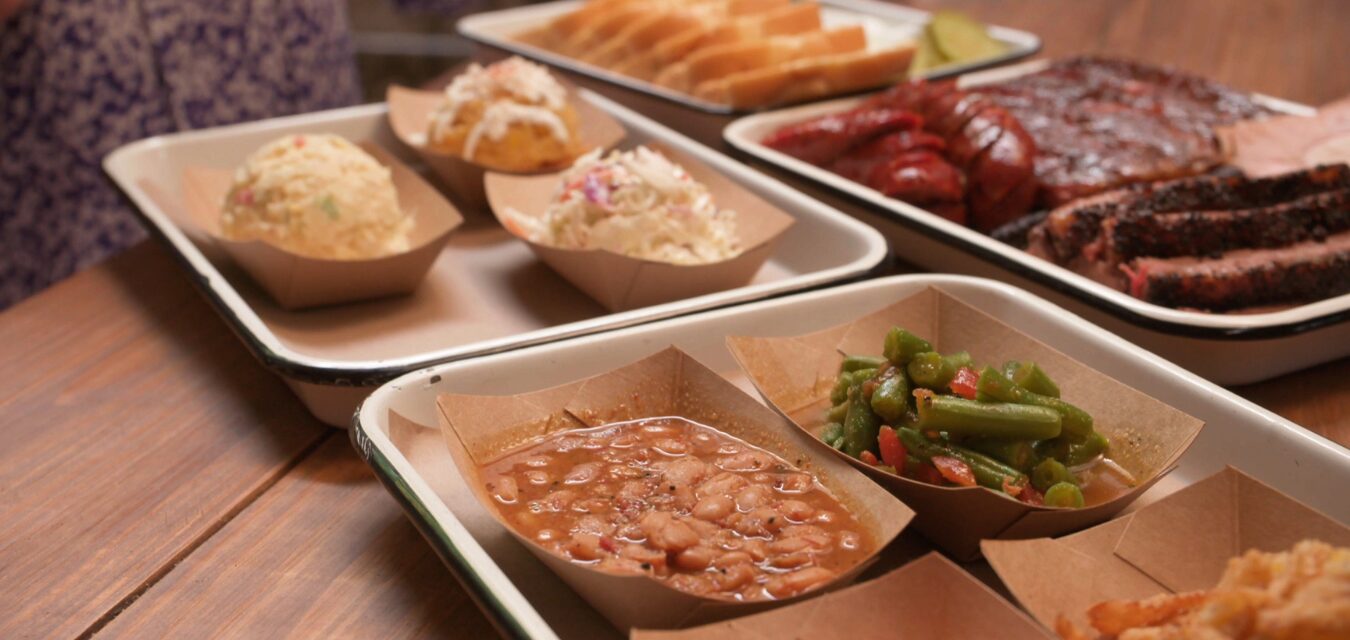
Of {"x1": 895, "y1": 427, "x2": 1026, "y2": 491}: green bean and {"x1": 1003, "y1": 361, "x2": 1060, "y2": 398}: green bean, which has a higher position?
{"x1": 1003, "y1": 361, "x2": 1060, "y2": 398}: green bean

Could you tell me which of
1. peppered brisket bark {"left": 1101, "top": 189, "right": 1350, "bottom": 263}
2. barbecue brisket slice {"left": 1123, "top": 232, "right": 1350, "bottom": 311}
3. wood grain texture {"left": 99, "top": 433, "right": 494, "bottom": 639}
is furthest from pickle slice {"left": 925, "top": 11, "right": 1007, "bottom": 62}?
wood grain texture {"left": 99, "top": 433, "right": 494, "bottom": 639}

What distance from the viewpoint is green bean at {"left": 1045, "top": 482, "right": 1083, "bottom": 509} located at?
1.54m

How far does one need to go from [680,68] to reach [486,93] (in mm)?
804

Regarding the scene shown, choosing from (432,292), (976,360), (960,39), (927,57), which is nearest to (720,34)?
(927,57)

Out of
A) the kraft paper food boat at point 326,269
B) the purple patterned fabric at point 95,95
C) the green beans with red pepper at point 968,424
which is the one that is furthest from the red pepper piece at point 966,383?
the purple patterned fabric at point 95,95

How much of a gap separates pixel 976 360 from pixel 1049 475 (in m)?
0.39

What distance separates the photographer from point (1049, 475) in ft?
5.30

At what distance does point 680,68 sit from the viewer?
3.71 m

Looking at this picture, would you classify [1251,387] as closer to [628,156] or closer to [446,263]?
[628,156]

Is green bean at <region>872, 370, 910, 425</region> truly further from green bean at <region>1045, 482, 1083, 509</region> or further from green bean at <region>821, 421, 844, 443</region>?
green bean at <region>1045, 482, 1083, 509</region>

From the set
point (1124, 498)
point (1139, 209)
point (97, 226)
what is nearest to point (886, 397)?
point (1124, 498)

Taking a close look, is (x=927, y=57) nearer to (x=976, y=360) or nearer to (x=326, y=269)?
(x=976, y=360)

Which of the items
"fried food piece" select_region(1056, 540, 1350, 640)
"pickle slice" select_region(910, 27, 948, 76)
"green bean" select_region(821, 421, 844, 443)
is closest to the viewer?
"fried food piece" select_region(1056, 540, 1350, 640)

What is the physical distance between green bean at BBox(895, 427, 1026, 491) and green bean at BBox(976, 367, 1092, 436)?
0.09 m
